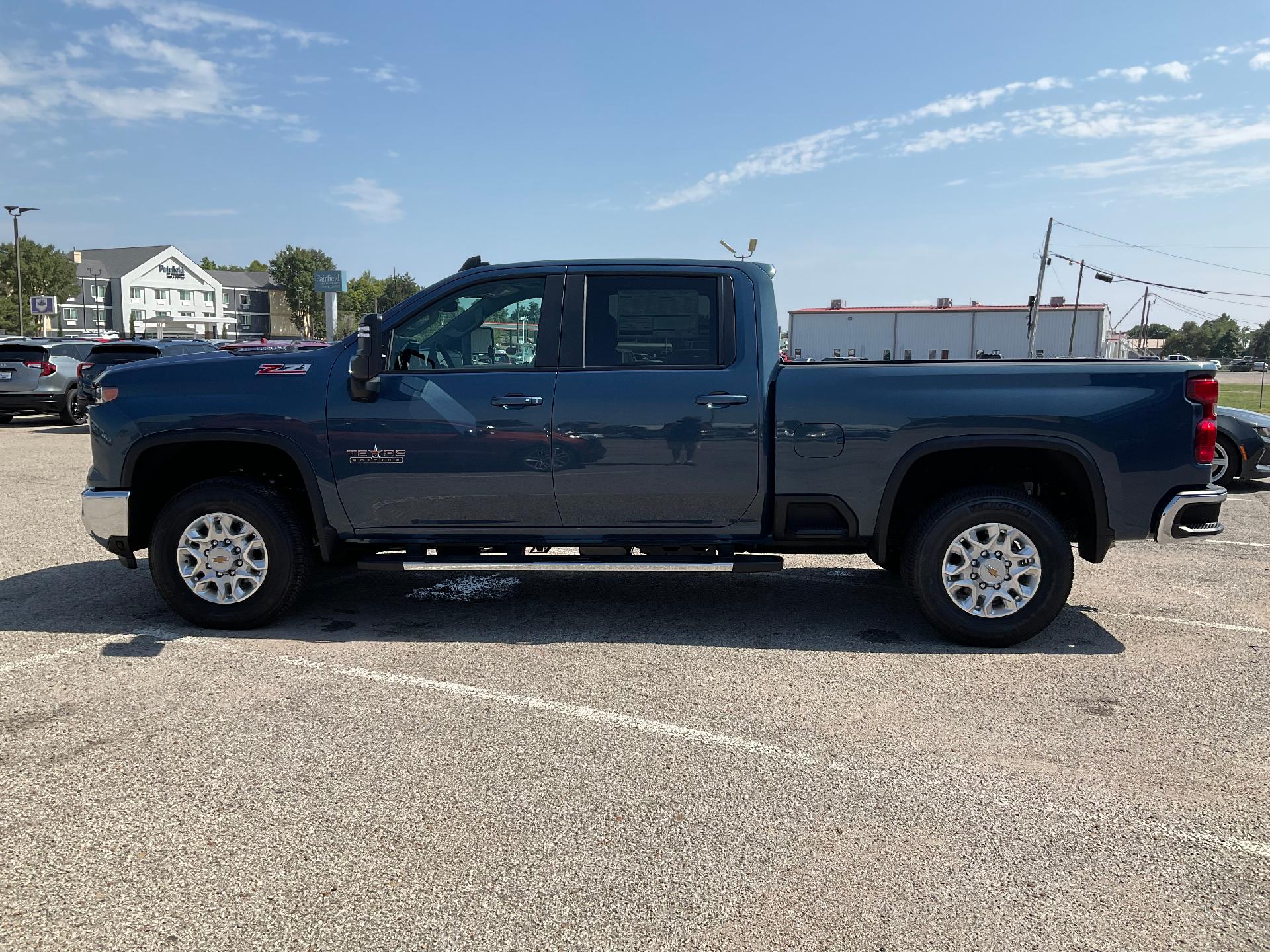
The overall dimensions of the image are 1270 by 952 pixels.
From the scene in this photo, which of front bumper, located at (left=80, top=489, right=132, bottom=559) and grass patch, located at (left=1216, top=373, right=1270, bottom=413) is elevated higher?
grass patch, located at (left=1216, top=373, right=1270, bottom=413)

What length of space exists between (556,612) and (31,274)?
80.8 meters

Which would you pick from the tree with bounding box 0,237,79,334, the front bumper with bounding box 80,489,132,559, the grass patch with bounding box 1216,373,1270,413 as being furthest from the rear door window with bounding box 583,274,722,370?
→ the tree with bounding box 0,237,79,334

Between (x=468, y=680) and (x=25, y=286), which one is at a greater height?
(x=25, y=286)

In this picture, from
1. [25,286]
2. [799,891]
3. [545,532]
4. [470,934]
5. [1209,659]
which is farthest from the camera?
[25,286]

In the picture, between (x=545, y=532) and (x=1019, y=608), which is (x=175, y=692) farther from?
(x=1019, y=608)

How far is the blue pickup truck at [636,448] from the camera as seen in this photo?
5.00m

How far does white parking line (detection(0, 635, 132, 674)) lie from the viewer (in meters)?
4.74

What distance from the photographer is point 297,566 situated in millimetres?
5340

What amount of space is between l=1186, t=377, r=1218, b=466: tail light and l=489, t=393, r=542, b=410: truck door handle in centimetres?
336

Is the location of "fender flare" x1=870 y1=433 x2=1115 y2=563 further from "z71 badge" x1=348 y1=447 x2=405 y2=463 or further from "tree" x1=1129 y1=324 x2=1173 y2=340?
"tree" x1=1129 y1=324 x2=1173 y2=340

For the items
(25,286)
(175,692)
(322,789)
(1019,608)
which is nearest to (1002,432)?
(1019,608)

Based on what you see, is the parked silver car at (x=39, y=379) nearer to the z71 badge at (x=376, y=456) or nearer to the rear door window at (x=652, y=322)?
the z71 badge at (x=376, y=456)

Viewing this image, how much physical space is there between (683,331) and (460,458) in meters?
1.39

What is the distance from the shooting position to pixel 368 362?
5.06 m
